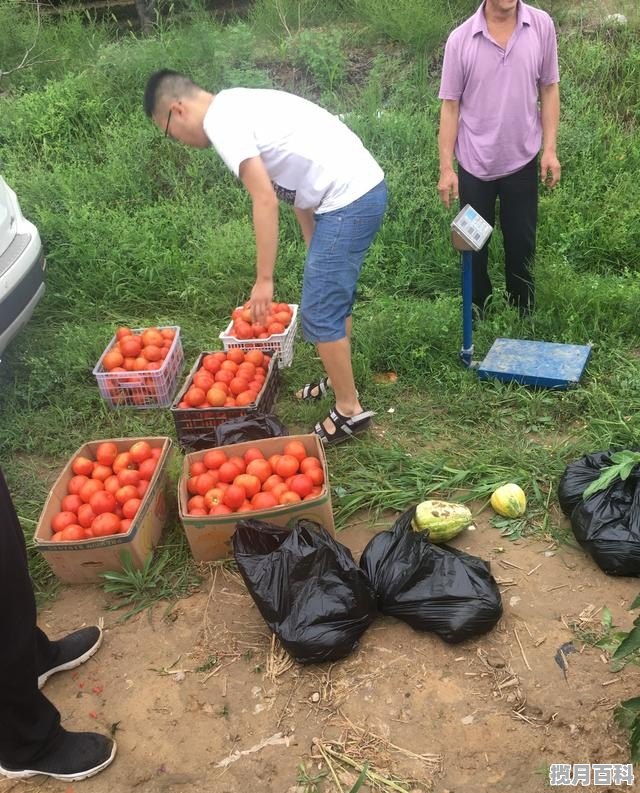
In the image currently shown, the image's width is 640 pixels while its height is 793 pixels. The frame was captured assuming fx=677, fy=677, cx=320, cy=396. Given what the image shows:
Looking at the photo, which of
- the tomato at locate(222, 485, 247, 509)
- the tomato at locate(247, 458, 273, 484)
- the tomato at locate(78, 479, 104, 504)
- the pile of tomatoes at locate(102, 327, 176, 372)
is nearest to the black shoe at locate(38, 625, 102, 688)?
the tomato at locate(78, 479, 104, 504)

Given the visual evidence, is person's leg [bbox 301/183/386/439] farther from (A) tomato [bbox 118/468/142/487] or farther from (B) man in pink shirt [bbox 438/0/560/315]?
(A) tomato [bbox 118/468/142/487]

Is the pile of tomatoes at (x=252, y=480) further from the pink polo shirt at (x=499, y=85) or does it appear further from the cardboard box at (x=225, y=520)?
the pink polo shirt at (x=499, y=85)

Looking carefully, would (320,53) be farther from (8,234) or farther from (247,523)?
(247,523)

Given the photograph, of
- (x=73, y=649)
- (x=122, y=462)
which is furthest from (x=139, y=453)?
(x=73, y=649)

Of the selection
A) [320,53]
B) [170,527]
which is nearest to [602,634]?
[170,527]

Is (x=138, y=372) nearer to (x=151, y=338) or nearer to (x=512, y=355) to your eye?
(x=151, y=338)

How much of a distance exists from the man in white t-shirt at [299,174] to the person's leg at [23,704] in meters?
1.64

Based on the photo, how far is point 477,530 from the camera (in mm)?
3131

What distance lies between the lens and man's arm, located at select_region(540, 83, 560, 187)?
12.8ft

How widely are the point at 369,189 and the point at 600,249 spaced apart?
9.11ft

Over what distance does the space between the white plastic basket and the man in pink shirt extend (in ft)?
4.27

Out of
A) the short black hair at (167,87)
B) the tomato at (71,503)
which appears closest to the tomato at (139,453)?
the tomato at (71,503)

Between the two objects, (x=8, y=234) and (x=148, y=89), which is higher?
(x=148, y=89)

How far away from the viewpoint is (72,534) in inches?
117
